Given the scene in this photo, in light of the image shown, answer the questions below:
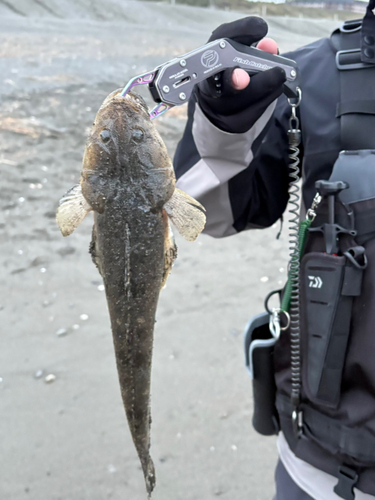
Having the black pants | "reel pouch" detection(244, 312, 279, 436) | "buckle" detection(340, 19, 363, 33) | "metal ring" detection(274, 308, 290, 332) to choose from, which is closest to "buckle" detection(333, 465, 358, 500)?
the black pants

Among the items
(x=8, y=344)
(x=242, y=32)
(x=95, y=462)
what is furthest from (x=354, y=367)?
(x=8, y=344)

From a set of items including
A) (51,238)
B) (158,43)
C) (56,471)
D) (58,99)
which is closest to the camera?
(56,471)

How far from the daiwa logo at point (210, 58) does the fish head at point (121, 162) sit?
258 millimetres

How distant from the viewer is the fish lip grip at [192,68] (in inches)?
53.7

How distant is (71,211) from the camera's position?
154cm

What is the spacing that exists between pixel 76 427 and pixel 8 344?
113 cm

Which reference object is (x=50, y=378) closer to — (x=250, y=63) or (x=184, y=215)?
(x=184, y=215)

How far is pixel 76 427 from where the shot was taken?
3568 mm

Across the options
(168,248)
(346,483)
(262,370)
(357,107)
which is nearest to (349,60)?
(357,107)

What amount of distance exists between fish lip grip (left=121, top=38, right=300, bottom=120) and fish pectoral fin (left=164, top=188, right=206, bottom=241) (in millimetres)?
283

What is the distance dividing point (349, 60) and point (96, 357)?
321 centimetres

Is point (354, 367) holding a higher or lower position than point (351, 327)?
lower

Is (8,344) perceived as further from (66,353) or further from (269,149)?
(269,149)

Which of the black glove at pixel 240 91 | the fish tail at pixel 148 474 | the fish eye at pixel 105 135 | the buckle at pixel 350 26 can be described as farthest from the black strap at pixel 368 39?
the fish tail at pixel 148 474
